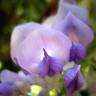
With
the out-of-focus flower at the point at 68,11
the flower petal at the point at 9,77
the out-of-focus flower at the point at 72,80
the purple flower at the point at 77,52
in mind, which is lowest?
the flower petal at the point at 9,77

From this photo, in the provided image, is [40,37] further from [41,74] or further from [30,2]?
[30,2]

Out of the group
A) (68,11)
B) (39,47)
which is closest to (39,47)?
(39,47)

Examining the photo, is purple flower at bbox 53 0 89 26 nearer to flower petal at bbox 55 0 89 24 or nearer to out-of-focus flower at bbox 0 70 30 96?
flower petal at bbox 55 0 89 24

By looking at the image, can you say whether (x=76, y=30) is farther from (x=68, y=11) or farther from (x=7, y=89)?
(x=7, y=89)

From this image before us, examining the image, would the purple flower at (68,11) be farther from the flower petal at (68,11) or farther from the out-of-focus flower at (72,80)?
the out-of-focus flower at (72,80)

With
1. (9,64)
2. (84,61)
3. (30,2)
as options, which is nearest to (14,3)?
(30,2)

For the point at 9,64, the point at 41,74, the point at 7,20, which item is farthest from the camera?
the point at 7,20

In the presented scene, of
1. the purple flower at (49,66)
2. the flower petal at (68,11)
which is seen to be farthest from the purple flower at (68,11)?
the purple flower at (49,66)
